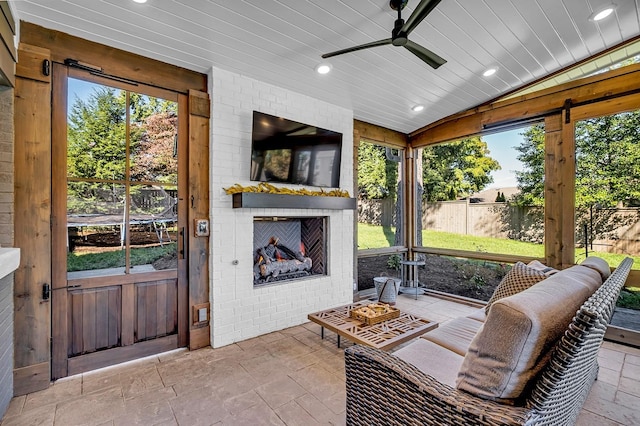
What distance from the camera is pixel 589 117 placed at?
3.20 meters

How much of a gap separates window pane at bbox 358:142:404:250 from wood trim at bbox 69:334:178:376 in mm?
2692

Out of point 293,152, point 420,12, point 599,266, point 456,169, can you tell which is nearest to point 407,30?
point 420,12

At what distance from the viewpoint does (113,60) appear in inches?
100

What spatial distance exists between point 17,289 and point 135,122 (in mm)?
1534

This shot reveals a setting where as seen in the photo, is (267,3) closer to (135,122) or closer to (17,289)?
(135,122)

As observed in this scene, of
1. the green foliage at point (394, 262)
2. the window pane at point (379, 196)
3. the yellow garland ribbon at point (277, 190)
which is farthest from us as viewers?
the green foliage at point (394, 262)

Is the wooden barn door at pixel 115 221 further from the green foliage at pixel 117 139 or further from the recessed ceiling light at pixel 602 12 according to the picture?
the recessed ceiling light at pixel 602 12

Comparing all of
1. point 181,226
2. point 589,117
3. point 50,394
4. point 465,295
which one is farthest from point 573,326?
point 465,295

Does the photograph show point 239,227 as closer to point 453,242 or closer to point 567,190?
point 453,242

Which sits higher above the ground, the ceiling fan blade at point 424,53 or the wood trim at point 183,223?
the ceiling fan blade at point 424,53

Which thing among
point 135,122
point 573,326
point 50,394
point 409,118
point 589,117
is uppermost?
point 409,118

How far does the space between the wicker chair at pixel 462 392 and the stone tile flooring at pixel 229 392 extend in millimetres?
734

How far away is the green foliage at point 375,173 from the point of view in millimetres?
4535

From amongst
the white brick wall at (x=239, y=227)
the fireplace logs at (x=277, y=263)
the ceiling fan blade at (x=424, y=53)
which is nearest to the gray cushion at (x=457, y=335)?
the white brick wall at (x=239, y=227)
